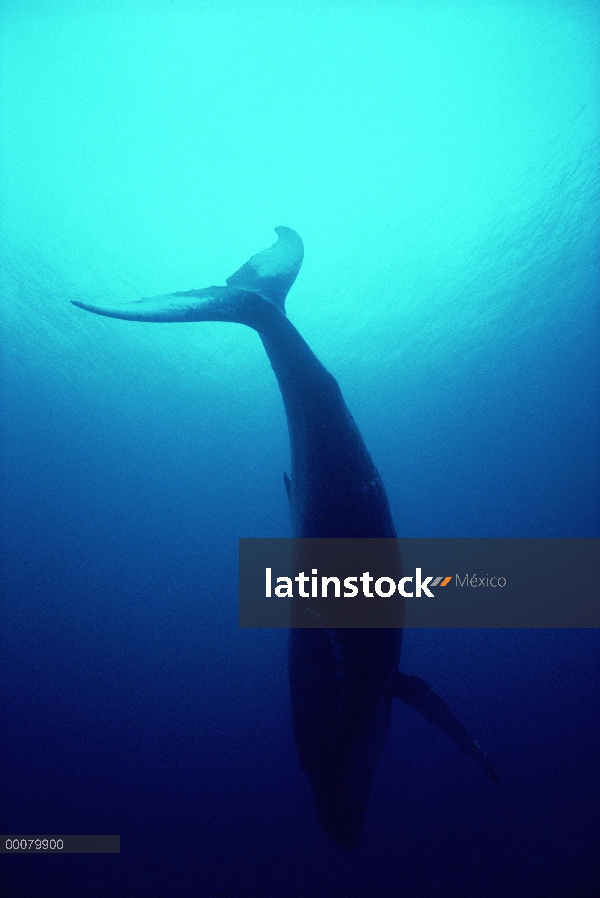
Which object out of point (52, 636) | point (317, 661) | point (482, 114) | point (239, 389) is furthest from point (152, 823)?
point (482, 114)

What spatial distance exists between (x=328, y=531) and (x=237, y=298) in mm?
2253

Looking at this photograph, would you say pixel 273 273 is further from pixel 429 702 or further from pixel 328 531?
pixel 429 702

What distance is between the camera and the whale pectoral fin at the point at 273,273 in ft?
13.5

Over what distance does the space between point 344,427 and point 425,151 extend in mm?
15906

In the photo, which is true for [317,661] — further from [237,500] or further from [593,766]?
[237,500]

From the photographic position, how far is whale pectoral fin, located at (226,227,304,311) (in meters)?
4.11

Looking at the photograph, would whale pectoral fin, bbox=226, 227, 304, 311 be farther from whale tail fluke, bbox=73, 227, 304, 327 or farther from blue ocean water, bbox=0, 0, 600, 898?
blue ocean water, bbox=0, 0, 600, 898

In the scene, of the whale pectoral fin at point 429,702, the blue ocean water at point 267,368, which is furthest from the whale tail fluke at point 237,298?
the blue ocean water at point 267,368

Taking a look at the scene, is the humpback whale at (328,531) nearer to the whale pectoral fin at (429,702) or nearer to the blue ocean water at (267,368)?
the whale pectoral fin at (429,702)

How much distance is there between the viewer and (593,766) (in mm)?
15500

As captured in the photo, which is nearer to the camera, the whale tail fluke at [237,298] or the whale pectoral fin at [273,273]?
the whale tail fluke at [237,298]

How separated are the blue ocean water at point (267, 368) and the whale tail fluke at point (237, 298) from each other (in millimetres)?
9761

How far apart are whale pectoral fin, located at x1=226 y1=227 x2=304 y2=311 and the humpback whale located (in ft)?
0.20

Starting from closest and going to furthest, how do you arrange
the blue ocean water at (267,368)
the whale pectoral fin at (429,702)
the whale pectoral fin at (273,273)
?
the whale pectoral fin at (429,702)
the whale pectoral fin at (273,273)
the blue ocean water at (267,368)
